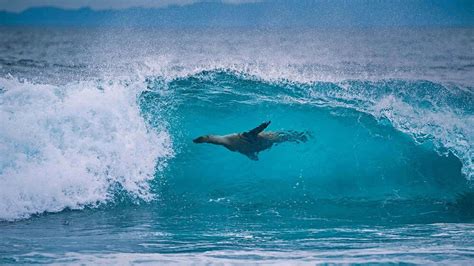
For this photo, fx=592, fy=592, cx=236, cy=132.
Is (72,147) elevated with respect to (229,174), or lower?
elevated

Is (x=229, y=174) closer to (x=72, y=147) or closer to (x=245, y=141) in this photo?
(x=245, y=141)

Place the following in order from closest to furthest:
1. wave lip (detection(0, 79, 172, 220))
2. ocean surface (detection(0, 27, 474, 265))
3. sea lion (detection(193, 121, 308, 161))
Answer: ocean surface (detection(0, 27, 474, 265))
sea lion (detection(193, 121, 308, 161))
wave lip (detection(0, 79, 172, 220))

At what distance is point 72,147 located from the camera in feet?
38.2

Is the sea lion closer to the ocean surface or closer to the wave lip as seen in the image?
the ocean surface

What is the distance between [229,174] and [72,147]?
3141mm

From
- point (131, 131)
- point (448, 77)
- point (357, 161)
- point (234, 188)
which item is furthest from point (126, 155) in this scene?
point (448, 77)

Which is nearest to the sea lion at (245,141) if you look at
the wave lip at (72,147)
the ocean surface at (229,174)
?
the ocean surface at (229,174)

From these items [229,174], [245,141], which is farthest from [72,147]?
[245,141]

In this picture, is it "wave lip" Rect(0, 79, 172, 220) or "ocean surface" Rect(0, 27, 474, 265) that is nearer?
"ocean surface" Rect(0, 27, 474, 265)

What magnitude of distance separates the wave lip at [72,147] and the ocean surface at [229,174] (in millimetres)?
32

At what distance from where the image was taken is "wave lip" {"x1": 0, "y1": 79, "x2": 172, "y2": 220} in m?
10.4

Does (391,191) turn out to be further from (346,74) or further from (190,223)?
(346,74)

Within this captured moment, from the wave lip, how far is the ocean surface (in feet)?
0.10

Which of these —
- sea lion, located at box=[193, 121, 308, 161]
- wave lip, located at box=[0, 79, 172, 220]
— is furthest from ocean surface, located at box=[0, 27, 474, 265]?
sea lion, located at box=[193, 121, 308, 161]
